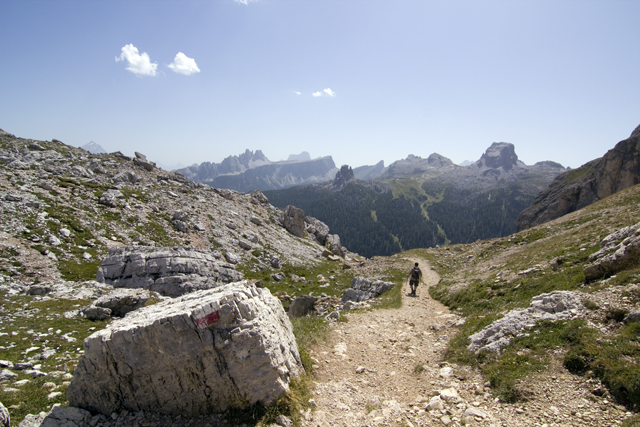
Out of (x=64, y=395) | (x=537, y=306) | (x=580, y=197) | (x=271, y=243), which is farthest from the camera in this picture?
(x=580, y=197)

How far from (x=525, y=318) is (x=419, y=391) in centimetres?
618

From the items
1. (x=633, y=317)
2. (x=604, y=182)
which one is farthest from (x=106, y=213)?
(x=604, y=182)

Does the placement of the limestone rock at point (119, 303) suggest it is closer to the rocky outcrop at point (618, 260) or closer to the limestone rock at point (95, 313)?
the limestone rock at point (95, 313)

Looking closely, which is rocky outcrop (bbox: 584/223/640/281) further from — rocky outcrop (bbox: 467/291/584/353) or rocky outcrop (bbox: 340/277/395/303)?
rocky outcrop (bbox: 340/277/395/303)

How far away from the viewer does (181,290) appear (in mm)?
29062

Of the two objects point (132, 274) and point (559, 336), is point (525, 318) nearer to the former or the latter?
point (559, 336)

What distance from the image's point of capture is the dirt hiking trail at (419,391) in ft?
26.8

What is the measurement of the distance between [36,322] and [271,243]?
140 feet

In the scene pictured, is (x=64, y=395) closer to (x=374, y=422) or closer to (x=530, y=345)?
(x=374, y=422)

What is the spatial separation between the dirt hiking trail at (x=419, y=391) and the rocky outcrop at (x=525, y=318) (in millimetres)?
1842

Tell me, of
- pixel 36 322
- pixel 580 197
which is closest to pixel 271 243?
pixel 36 322

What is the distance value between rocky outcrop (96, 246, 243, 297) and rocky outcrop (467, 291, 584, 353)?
2685 centimetres

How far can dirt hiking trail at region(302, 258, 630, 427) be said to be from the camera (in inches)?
322

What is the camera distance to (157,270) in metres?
29.5
